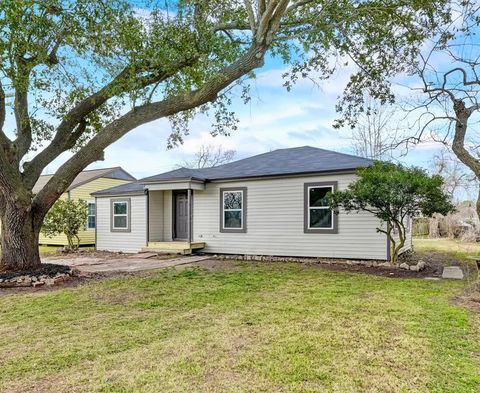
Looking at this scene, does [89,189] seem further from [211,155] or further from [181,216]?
[211,155]

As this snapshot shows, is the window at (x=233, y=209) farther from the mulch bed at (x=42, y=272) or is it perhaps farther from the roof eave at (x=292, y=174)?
the mulch bed at (x=42, y=272)

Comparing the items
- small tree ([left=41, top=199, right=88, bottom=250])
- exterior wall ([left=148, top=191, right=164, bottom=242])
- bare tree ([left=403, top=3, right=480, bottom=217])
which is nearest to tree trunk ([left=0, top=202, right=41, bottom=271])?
exterior wall ([left=148, top=191, right=164, bottom=242])

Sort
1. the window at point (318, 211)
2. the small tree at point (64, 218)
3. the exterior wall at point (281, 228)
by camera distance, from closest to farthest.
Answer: the exterior wall at point (281, 228), the window at point (318, 211), the small tree at point (64, 218)

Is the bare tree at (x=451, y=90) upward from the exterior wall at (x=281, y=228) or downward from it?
upward

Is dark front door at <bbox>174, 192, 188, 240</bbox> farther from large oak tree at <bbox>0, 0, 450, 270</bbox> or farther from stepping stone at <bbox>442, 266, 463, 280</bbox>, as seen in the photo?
stepping stone at <bbox>442, 266, 463, 280</bbox>

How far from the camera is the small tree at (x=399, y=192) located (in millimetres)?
8289

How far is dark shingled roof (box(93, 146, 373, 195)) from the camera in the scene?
36.2 ft

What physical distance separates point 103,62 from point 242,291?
232 inches

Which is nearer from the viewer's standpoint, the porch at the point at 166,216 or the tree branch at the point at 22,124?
the tree branch at the point at 22,124

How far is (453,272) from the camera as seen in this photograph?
876cm

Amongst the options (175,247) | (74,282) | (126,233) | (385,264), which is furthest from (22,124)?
(385,264)

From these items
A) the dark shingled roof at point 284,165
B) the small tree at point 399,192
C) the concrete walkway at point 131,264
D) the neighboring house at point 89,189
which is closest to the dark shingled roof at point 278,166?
the dark shingled roof at point 284,165

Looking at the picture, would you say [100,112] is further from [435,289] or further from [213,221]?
[435,289]

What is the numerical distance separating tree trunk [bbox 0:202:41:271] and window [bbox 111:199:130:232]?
654 centimetres
